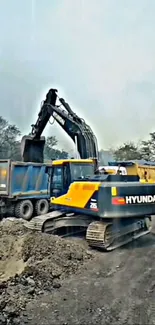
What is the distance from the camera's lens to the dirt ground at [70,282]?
3033mm

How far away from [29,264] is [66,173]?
7.91 feet

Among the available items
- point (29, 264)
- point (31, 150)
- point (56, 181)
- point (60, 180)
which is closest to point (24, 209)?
point (31, 150)

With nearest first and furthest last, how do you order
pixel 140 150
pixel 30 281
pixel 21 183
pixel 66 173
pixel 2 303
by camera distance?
pixel 2 303 → pixel 30 281 → pixel 66 173 → pixel 21 183 → pixel 140 150

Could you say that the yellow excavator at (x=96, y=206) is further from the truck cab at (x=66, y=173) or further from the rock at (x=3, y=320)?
the rock at (x=3, y=320)

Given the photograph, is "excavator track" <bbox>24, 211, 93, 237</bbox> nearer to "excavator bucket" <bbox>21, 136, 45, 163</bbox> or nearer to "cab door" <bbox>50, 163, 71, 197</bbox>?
"cab door" <bbox>50, 163, 71, 197</bbox>

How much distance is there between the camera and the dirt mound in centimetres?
335

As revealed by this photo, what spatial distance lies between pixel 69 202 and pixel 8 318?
3.10 meters

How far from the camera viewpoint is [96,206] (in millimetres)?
5504

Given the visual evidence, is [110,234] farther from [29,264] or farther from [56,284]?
[56,284]

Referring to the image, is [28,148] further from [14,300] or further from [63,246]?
[14,300]

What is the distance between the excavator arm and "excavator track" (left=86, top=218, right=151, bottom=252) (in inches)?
151

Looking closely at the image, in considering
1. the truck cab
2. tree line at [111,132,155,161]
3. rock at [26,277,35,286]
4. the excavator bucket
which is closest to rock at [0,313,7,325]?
rock at [26,277,35,286]

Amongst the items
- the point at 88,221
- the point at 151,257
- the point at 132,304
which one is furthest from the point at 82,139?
the point at 132,304

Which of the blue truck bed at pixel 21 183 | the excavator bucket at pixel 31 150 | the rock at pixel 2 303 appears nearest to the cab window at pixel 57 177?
the blue truck bed at pixel 21 183
